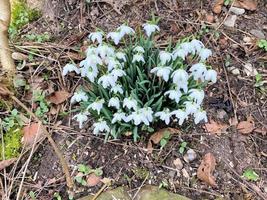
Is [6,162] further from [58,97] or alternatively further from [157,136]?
[157,136]

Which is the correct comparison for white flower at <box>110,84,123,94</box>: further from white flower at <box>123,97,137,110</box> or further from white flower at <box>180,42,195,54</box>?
white flower at <box>180,42,195,54</box>

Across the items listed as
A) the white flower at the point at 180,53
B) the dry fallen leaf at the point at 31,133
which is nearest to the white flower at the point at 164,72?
the white flower at the point at 180,53

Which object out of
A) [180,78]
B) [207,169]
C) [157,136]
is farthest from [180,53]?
[207,169]

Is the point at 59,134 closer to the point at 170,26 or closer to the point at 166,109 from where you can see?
the point at 166,109

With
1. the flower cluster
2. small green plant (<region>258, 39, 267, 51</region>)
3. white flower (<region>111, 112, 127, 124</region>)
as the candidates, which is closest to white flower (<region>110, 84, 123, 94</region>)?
the flower cluster

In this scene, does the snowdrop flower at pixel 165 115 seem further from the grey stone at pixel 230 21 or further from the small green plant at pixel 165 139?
the grey stone at pixel 230 21
